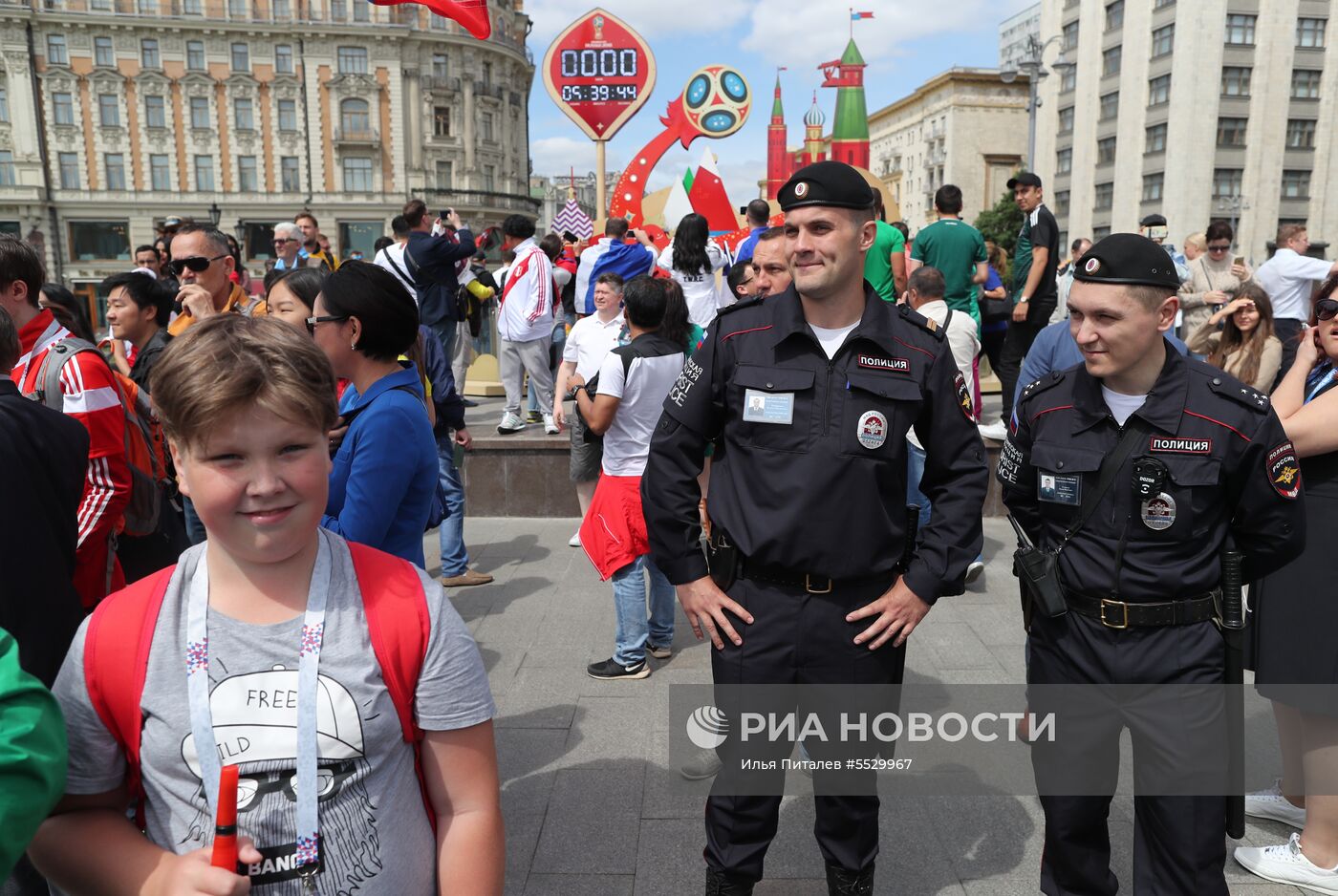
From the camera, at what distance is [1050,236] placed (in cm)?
789

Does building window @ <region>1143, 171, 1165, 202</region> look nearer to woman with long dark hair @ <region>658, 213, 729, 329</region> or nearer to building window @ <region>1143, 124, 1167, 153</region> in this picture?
building window @ <region>1143, 124, 1167, 153</region>

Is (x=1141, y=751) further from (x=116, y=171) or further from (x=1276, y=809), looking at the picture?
(x=116, y=171)

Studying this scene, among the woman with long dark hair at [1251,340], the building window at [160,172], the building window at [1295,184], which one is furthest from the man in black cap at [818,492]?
the building window at [1295,184]

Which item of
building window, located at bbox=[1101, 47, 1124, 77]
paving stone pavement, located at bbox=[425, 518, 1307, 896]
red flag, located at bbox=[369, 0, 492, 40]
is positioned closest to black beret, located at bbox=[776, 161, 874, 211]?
paving stone pavement, located at bbox=[425, 518, 1307, 896]

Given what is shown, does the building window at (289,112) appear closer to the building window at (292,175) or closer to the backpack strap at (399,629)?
the building window at (292,175)

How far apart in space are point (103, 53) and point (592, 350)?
65992 millimetres

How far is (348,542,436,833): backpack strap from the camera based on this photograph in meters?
1.48

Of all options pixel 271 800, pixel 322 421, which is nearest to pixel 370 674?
pixel 271 800

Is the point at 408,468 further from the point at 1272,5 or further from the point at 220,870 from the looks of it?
the point at 1272,5

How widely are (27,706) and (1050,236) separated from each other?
8.21 m

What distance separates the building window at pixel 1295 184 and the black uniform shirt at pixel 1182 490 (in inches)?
2610

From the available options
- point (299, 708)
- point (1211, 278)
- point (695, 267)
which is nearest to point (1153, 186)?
point (1211, 278)

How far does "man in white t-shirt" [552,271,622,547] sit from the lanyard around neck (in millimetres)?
4352

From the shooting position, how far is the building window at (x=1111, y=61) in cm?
6003
